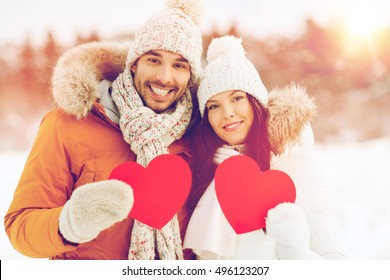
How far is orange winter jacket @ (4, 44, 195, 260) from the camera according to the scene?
1261 millimetres

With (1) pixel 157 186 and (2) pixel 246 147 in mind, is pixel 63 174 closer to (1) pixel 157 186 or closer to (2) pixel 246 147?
(1) pixel 157 186

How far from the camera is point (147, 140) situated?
52.7 inches

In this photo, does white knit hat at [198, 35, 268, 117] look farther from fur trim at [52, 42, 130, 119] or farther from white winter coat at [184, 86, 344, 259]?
fur trim at [52, 42, 130, 119]

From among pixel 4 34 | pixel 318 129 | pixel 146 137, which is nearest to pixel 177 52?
pixel 146 137

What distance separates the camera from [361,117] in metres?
2.61

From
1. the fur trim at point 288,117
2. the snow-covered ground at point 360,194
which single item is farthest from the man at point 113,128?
the snow-covered ground at point 360,194

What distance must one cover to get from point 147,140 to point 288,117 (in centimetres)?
49

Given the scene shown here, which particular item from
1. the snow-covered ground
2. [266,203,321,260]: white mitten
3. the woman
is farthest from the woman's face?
the snow-covered ground

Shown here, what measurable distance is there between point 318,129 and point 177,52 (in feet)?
4.67

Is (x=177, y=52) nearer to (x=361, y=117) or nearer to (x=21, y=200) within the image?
(x=21, y=200)

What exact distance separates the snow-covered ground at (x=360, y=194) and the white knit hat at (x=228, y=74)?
2.91 feet

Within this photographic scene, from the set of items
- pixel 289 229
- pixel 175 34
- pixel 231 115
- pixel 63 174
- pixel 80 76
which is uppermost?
pixel 175 34

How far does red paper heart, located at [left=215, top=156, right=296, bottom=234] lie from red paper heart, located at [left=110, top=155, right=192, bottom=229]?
130 millimetres

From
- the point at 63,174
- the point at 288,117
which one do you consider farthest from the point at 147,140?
the point at 288,117
